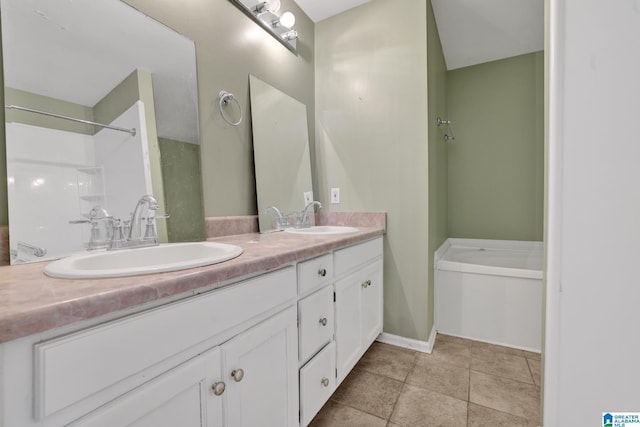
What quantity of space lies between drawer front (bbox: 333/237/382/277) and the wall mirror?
0.82 m

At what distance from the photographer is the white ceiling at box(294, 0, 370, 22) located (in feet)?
6.33

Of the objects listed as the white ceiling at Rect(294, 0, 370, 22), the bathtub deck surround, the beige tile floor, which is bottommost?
the beige tile floor

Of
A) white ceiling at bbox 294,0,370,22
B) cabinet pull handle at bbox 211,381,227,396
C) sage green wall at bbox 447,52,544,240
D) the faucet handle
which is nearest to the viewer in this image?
cabinet pull handle at bbox 211,381,227,396

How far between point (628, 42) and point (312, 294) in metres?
1.12

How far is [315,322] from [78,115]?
3.64ft

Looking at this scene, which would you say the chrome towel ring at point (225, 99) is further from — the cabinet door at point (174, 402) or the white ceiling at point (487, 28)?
the white ceiling at point (487, 28)

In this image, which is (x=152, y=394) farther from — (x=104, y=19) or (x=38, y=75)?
(x=104, y=19)

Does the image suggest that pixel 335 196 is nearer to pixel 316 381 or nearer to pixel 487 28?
pixel 316 381

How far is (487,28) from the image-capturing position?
88.1 inches

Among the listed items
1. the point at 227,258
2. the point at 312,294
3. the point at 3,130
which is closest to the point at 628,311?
the point at 312,294

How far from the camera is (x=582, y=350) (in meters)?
0.76

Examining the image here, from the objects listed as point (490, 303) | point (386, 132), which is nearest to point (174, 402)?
point (386, 132)

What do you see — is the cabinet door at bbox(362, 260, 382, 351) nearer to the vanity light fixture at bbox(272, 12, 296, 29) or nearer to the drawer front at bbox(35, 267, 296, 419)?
the drawer front at bbox(35, 267, 296, 419)

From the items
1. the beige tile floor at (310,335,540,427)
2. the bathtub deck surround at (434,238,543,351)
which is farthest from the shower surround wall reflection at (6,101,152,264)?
the bathtub deck surround at (434,238,543,351)
